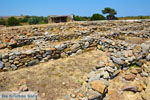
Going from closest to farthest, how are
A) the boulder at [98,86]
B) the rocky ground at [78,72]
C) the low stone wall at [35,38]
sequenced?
the boulder at [98,86] → the rocky ground at [78,72] → the low stone wall at [35,38]

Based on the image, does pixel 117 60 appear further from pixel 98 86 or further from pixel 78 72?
pixel 98 86

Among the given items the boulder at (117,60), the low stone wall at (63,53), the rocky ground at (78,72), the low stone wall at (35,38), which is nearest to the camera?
the rocky ground at (78,72)

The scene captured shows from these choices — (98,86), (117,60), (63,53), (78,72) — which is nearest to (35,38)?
(63,53)

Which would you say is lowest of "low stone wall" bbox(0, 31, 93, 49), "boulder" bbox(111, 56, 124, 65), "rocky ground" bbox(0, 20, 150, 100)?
"rocky ground" bbox(0, 20, 150, 100)

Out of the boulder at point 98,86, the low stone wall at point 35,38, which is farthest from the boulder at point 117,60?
the low stone wall at point 35,38

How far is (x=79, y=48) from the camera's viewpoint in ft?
25.5

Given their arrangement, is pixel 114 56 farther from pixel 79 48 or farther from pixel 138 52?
pixel 79 48

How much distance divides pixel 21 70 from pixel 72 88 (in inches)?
95.9

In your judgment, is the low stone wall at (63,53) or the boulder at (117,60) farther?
the low stone wall at (63,53)

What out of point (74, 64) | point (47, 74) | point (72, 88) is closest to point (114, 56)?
point (74, 64)

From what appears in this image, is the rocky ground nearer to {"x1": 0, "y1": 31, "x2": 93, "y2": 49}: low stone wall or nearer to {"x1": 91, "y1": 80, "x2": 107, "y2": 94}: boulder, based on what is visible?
{"x1": 91, "y1": 80, "x2": 107, "y2": 94}: boulder

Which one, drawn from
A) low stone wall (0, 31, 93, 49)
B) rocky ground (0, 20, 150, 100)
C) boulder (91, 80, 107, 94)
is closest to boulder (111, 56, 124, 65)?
rocky ground (0, 20, 150, 100)

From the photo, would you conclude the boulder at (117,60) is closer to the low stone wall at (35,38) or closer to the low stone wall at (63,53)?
the low stone wall at (63,53)

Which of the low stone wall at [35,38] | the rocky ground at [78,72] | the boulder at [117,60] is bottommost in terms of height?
the rocky ground at [78,72]
